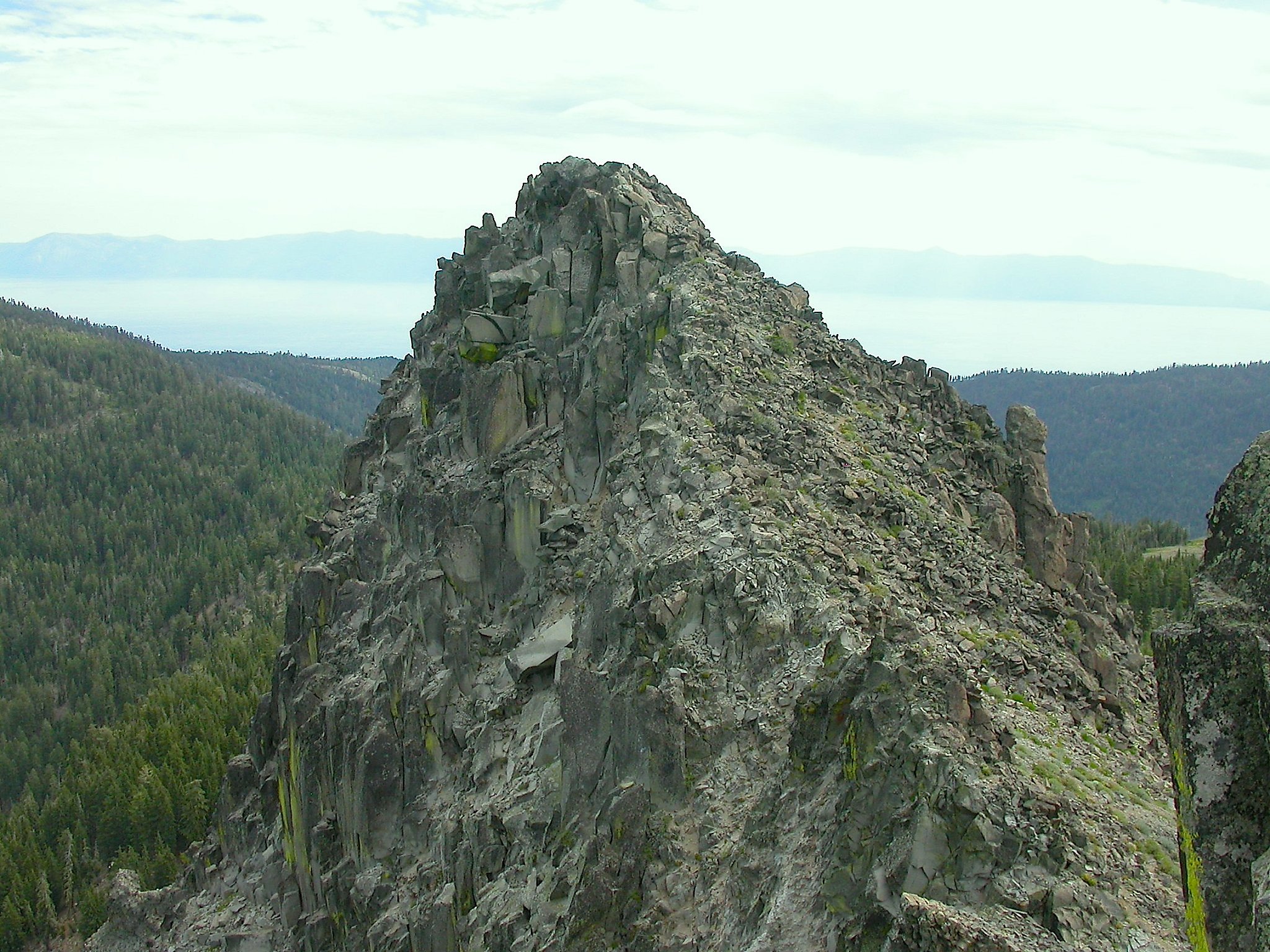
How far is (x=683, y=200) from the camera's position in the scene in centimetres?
4891

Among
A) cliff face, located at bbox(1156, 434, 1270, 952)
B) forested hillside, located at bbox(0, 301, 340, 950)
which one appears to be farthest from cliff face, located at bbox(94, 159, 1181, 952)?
forested hillside, located at bbox(0, 301, 340, 950)

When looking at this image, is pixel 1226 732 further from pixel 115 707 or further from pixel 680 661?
pixel 115 707

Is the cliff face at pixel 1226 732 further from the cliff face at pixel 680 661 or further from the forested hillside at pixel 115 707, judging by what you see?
the forested hillside at pixel 115 707

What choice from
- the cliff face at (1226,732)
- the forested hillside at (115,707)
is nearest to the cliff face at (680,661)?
the cliff face at (1226,732)

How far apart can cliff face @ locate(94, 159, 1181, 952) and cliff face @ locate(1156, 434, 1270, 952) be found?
3.84 m

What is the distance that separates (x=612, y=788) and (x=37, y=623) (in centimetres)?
17927

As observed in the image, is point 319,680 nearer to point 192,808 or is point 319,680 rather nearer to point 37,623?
point 192,808

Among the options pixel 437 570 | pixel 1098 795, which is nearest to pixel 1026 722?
pixel 1098 795

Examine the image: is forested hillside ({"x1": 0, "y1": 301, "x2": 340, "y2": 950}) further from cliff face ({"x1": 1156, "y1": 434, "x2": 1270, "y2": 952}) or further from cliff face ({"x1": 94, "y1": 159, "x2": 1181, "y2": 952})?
cliff face ({"x1": 1156, "y1": 434, "x2": 1270, "y2": 952})

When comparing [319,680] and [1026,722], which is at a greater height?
[1026,722]

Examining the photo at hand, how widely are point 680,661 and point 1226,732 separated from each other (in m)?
13.9

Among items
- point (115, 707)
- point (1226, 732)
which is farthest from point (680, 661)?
point (115, 707)

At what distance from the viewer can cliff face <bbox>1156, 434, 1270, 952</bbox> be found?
35.2 ft

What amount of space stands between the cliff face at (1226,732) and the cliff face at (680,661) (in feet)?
12.6
